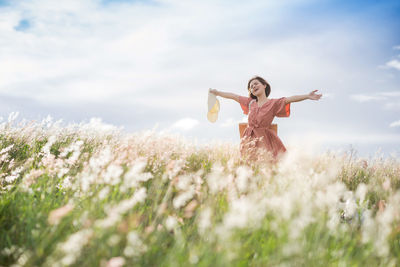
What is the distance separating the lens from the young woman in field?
516cm

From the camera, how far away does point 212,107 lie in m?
6.17

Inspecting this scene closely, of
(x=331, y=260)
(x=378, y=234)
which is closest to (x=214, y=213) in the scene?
(x=331, y=260)

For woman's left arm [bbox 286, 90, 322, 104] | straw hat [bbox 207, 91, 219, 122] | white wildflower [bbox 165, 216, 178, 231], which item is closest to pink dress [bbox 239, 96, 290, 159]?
woman's left arm [bbox 286, 90, 322, 104]

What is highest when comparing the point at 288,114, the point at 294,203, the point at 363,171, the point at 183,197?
the point at 288,114

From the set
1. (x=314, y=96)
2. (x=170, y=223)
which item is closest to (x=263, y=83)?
(x=314, y=96)

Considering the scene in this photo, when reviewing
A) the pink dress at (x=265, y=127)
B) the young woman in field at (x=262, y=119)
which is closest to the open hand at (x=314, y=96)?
the young woman in field at (x=262, y=119)

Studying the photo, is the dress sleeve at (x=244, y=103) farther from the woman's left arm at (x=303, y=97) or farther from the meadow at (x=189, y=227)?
the meadow at (x=189, y=227)

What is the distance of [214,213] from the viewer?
2520 millimetres

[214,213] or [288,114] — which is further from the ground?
[288,114]

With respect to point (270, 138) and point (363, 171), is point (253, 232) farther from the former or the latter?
point (363, 171)

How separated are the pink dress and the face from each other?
0.33 m

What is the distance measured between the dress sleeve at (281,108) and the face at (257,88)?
1.76ft

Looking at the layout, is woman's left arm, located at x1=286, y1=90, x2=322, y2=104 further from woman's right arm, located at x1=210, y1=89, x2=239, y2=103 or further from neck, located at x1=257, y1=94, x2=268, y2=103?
woman's right arm, located at x1=210, y1=89, x2=239, y2=103

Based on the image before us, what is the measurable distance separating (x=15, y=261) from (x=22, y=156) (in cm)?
324
